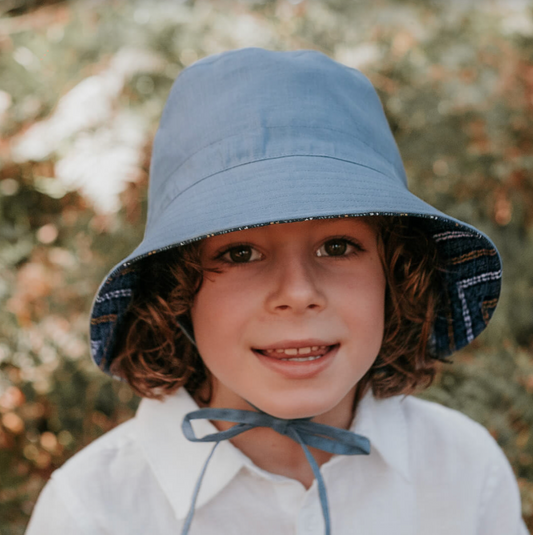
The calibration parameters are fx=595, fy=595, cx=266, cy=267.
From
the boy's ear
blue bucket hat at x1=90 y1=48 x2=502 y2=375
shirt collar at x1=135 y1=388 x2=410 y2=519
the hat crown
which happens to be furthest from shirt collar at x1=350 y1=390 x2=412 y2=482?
the hat crown

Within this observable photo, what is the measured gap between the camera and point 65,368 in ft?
8.25

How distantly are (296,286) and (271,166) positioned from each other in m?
0.22

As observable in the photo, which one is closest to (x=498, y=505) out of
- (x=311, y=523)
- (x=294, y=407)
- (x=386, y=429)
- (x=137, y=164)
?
(x=386, y=429)

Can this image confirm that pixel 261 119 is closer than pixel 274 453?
Yes

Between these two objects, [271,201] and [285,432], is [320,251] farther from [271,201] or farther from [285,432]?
[285,432]

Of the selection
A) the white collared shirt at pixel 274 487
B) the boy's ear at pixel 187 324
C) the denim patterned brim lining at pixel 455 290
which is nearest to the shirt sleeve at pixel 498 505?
the white collared shirt at pixel 274 487

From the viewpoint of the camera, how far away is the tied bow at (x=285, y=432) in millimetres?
1200

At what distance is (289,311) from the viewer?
1082 mm

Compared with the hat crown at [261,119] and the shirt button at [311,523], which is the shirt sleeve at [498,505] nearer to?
the shirt button at [311,523]

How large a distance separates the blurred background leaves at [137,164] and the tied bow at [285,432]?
1001mm

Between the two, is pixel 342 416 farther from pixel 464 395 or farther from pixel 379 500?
pixel 464 395

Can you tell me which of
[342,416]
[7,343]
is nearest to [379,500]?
[342,416]

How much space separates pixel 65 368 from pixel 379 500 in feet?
5.29

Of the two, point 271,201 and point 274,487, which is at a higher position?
point 271,201
